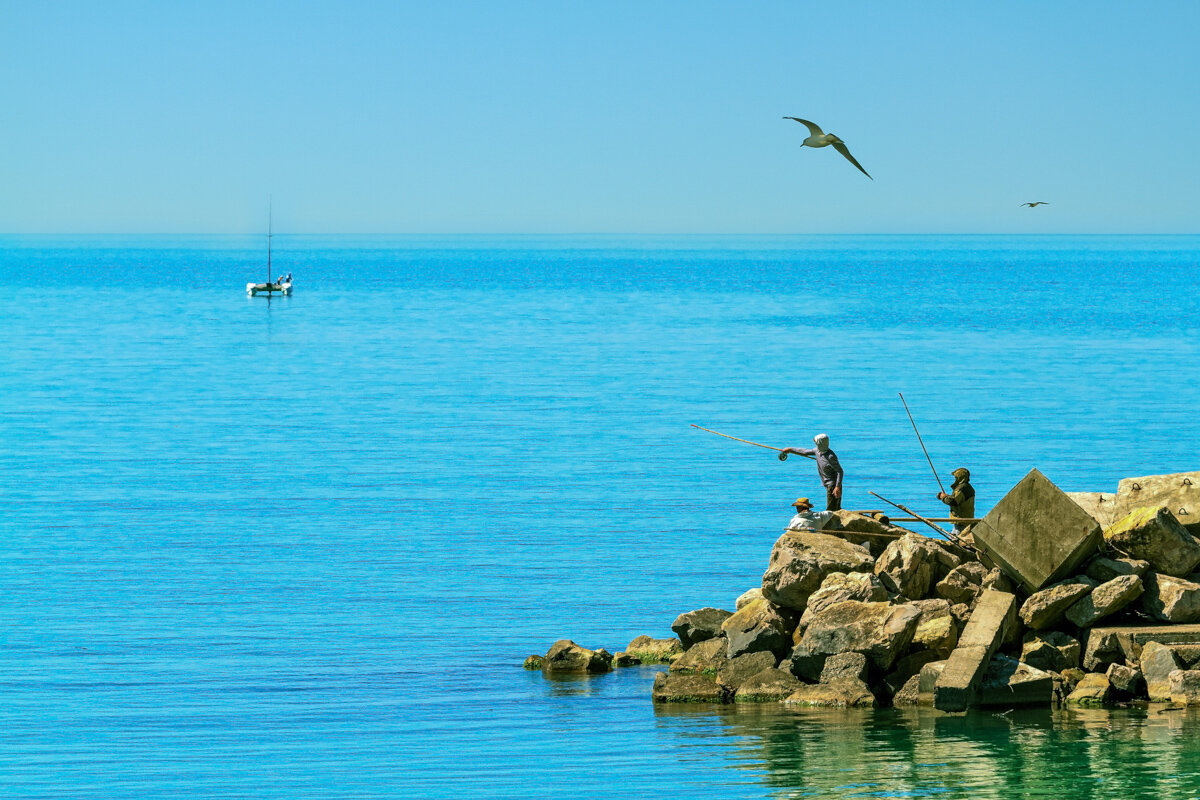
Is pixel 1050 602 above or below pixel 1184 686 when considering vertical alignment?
above

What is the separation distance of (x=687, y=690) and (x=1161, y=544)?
21.7ft

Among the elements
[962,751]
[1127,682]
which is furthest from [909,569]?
[962,751]

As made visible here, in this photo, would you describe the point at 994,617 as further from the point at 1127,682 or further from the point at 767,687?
the point at 767,687

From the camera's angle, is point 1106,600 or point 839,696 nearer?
point 1106,600

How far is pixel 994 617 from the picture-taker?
63.1ft

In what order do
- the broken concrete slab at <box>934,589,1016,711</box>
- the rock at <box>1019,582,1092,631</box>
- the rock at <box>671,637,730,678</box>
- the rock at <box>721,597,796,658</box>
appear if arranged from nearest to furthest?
1. the broken concrete slab at <box>934,589,1016,711</box>
2. the rock at <box>1019,582,1092,631</box>
3. the rock at <box>721,597,796,658</box>
4. the rock at <box>671,637,730,678</box>

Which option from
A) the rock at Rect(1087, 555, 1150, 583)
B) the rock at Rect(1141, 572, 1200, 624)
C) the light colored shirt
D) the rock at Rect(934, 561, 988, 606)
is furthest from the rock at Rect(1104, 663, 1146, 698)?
the light colored shirt

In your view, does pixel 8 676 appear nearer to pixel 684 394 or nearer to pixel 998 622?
pixel 998 622

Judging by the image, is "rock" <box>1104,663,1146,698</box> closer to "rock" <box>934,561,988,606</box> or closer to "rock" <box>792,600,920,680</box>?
"rock" <box>934,561,988,606</box>

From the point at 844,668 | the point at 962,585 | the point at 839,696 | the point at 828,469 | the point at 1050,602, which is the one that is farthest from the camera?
the point at 828,469

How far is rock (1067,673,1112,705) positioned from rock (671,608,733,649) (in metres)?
5.25

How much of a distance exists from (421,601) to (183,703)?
741 centimetres

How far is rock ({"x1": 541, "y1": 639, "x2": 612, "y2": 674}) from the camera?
76.1 ft

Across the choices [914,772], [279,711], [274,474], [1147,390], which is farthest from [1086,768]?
[1147,390]
